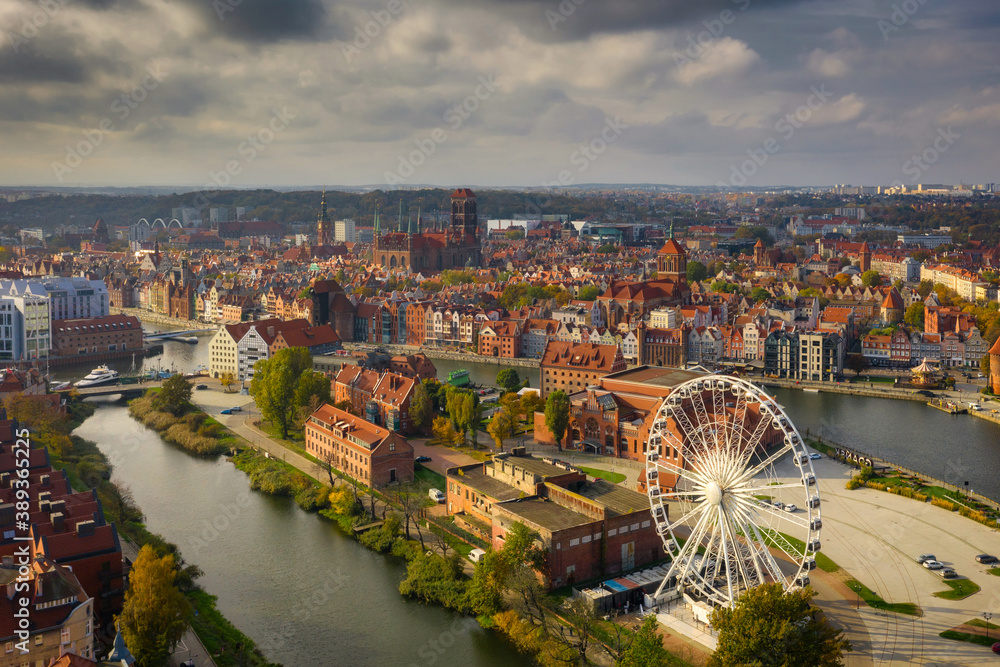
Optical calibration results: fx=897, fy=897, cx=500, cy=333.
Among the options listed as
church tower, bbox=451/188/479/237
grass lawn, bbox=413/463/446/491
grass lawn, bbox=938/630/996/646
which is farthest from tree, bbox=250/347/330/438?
church tower, bbox=451/188/479/237

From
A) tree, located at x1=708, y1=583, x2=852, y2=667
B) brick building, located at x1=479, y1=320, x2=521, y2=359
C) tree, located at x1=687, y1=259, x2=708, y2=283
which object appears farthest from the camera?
tree, located at x1=687, y1=259, x2=708, y2=283

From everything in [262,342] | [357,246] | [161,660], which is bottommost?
[161,660]

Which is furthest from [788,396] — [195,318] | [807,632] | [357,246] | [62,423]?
[357,246]

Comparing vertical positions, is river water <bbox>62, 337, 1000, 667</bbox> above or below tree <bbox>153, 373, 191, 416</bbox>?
below

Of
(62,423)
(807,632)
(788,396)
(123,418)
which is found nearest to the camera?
(807,632)

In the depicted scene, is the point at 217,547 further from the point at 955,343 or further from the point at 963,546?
the point at 955,343

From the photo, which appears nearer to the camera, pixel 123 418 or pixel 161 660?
pixel 161 660

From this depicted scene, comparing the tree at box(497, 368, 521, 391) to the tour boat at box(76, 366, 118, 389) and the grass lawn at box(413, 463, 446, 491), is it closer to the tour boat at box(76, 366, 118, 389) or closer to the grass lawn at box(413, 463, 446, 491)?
the grass lawn at box(413, 463, 446, 491)

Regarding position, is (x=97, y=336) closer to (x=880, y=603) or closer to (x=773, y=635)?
(x=880, y=603)
